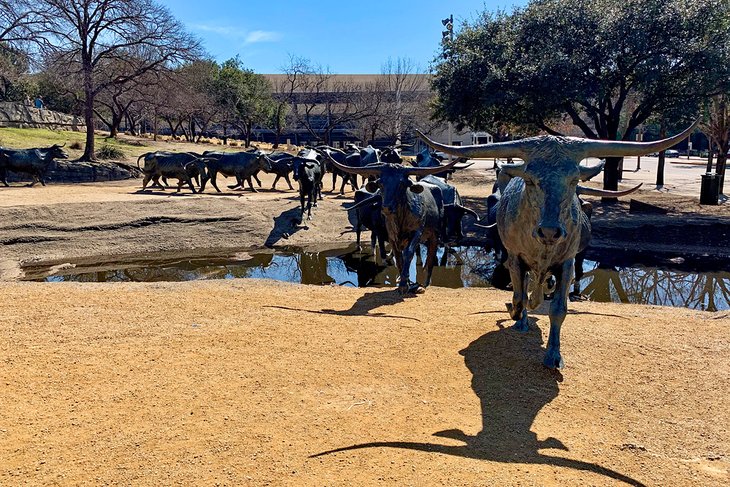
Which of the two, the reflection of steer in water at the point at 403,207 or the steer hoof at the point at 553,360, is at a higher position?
the reflection of steer in water at the point at 403,207

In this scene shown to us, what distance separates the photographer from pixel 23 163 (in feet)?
62.6

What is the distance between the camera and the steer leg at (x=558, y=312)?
4636 millimetres

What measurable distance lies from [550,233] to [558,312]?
110cm

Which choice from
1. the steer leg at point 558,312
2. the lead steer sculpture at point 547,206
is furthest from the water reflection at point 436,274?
the steer leg at point 558,312

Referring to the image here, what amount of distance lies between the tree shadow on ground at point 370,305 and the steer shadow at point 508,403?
50.2 inches

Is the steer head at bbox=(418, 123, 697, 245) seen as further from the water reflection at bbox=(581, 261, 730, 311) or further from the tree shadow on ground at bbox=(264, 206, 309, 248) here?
the tree shadow on ground at bbox=(264, 206, 309, 248)

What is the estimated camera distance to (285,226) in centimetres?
1491

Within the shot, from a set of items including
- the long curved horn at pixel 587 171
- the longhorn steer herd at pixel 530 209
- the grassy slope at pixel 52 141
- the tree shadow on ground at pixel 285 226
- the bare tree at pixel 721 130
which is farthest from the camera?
the grassy slope at pixel 52 141

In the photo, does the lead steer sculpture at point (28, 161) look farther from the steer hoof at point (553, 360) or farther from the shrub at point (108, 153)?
the steer hoof at point (553, 360)

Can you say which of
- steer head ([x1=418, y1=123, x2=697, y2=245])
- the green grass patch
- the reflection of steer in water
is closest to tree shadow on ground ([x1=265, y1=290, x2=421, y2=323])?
the reflection of steer in water

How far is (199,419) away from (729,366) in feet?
15.4

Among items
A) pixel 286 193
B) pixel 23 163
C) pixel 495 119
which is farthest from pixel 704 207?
pixel 23 163

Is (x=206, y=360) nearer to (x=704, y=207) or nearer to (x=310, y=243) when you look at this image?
(x=310, y=243)

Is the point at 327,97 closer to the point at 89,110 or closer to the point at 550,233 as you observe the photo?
the point at 89,110
